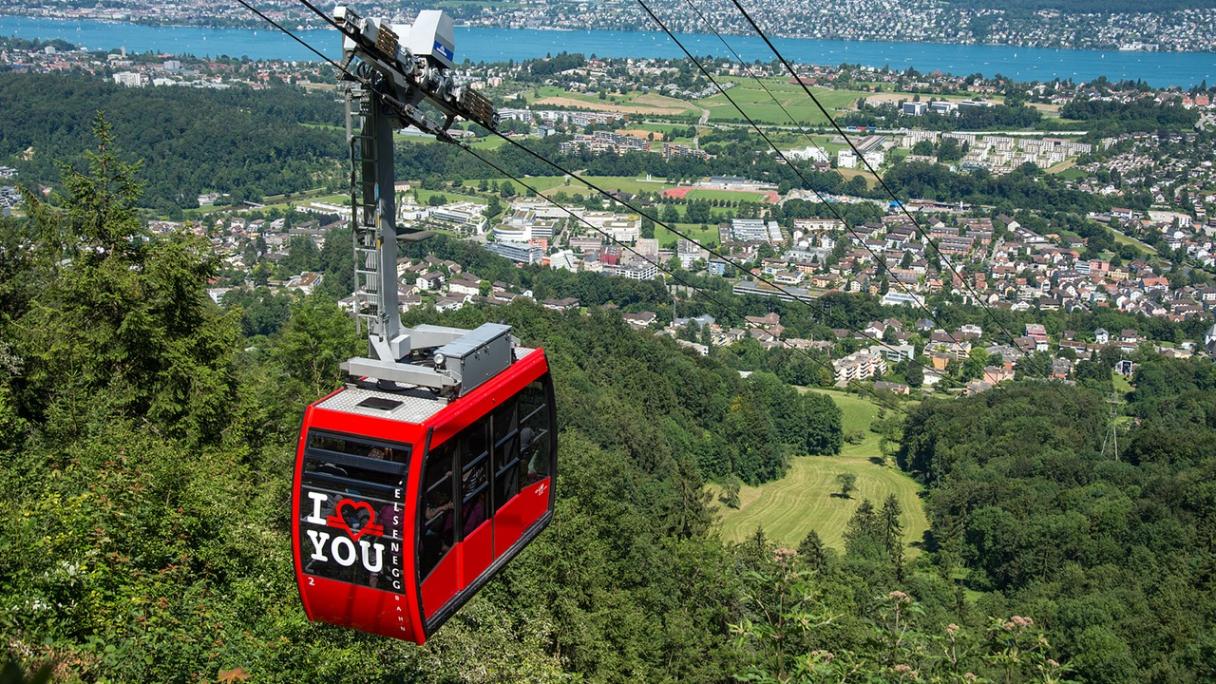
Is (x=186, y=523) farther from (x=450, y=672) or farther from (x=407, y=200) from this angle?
(x=407, y=200)

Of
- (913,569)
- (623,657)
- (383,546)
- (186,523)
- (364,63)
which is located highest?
(364,63)

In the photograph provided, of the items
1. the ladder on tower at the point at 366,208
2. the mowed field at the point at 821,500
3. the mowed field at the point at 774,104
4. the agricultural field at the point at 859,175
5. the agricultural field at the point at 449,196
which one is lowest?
the mowed field at the point at 821,500

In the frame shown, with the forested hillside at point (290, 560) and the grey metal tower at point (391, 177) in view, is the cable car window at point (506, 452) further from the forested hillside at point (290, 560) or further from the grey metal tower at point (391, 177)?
the forested hillside at point (290, 560)

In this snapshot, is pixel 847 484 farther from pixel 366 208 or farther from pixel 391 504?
pixel 391 504

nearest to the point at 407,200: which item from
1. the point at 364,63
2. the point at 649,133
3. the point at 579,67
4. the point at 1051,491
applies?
the point at 649,133

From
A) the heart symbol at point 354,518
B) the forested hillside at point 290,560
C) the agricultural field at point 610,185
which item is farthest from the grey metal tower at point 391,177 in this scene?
the agricultural field at point 610,185

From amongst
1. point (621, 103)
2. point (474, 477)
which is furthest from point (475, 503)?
point (621, 103)

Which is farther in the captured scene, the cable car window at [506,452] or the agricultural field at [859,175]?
the agricultural field at [859,175]
